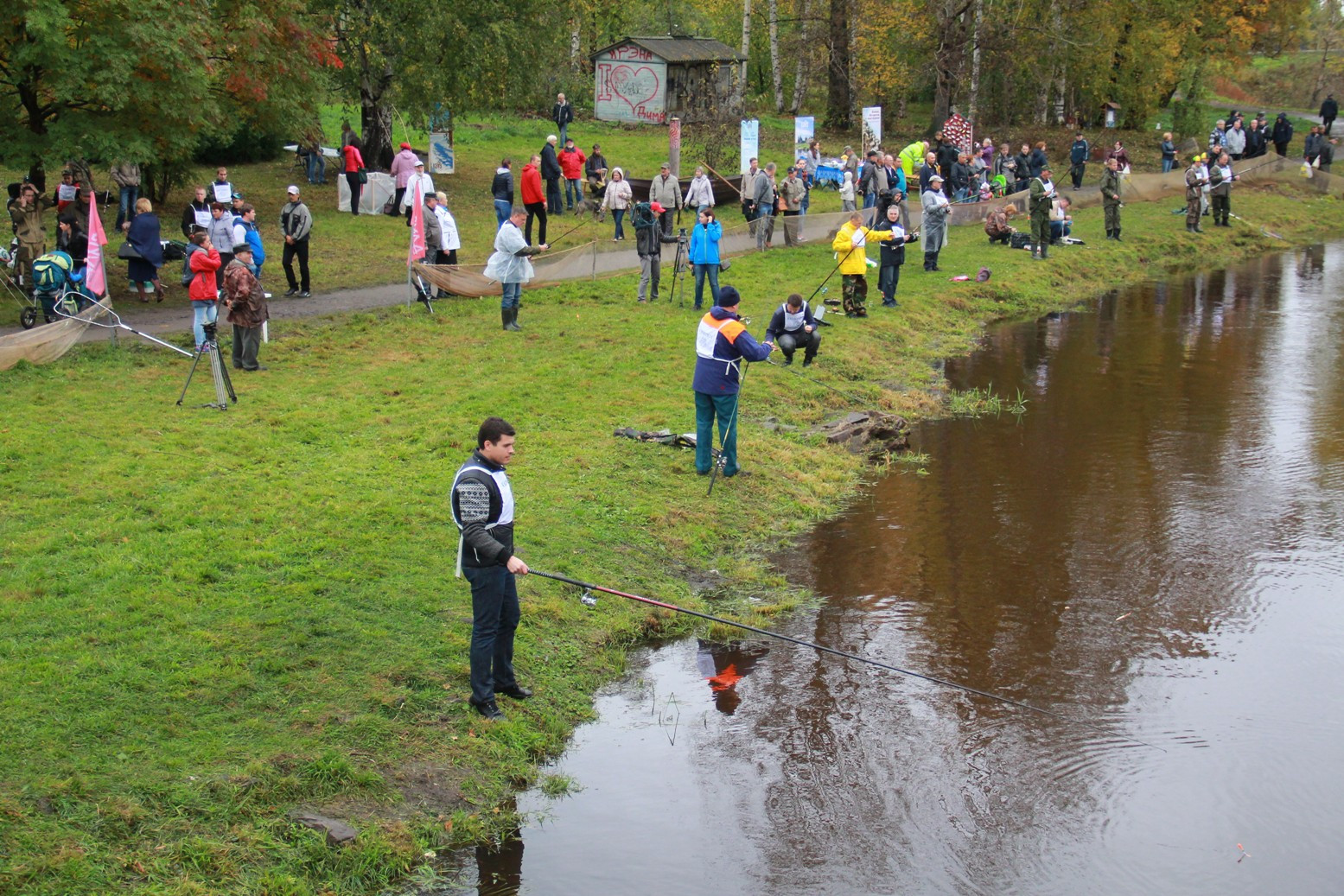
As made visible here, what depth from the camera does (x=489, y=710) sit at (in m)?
7.96

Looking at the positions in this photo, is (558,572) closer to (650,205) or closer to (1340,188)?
(650,205)

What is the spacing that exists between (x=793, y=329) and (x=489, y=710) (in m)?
8.70

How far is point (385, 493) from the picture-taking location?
1120 cm

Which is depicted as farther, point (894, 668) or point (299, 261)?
point (299, 261)

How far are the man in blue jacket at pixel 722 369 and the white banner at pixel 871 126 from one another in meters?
21.9

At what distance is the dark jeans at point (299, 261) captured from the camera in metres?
19.4

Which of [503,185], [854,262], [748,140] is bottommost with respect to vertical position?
[854,262]

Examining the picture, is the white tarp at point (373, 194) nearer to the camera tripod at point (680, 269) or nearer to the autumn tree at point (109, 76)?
the autumn tree at point (109, 76)

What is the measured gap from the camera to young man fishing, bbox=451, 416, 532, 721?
747cm

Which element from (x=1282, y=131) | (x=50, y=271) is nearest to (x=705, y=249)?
(x=50, y=271)

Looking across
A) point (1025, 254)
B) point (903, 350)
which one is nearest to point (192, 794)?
point (903, 350)

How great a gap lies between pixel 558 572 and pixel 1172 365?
12.5 m

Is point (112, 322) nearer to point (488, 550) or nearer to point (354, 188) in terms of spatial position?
point (354, 188)

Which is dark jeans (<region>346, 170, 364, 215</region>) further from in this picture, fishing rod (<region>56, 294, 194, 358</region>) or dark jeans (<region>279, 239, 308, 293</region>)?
fishing rod (<region>56, 294, 194, 358</region>)
